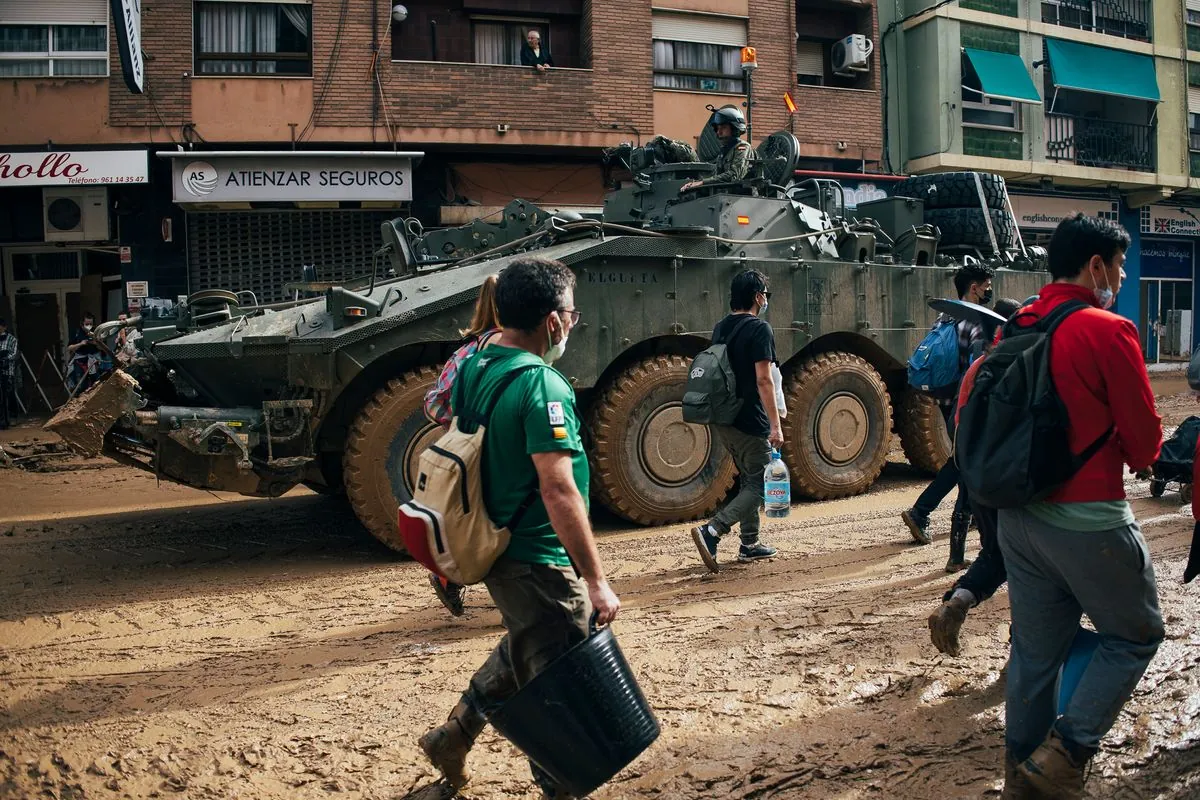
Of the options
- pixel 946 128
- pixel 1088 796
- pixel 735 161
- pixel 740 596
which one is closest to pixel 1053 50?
pixel 946 128

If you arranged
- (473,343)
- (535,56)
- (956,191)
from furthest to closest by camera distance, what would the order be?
1. (535,56)
2. (956,191)
3. (473,343)

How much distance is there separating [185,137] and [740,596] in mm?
12241

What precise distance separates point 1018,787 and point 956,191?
8365 millimetres

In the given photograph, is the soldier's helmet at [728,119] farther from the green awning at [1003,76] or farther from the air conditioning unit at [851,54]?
the green awning at [1003,76]

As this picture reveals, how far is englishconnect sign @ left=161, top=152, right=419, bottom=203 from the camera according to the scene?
1432cm

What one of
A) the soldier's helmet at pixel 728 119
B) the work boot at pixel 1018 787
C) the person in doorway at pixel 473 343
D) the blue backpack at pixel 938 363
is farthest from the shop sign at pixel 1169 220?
the person in doorway at pixel 473 343

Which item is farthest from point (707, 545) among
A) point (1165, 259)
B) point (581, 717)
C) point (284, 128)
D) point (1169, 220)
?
point (1165, 259)

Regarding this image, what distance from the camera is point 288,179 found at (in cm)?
1461

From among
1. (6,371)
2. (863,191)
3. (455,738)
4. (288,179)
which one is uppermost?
(863,191)

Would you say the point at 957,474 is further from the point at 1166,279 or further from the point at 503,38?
the point at 1166,279

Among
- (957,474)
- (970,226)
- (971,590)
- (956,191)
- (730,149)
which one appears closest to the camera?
(971,590)

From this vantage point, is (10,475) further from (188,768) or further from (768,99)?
(768,99)

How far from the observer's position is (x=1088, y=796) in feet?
10.4

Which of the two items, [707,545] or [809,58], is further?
[809,58]
